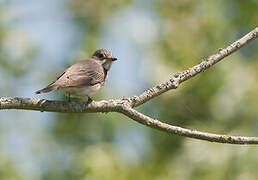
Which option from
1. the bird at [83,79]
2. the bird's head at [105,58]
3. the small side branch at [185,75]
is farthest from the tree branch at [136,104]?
the bird's head at [105,58]

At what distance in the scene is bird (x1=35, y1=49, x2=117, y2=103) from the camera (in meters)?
5.96

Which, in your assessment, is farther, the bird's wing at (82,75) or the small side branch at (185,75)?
the bird's wing at (82,75)

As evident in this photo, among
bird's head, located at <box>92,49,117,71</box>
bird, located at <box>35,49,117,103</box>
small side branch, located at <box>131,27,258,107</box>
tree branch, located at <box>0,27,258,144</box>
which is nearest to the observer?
tree branch, located at <box>0,27,258,144</box>

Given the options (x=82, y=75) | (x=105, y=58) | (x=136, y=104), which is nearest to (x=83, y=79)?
(x=82, y=75)

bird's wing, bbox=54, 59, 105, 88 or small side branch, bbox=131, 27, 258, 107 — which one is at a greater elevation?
small side branch, bbox=131, 27, 258, 107

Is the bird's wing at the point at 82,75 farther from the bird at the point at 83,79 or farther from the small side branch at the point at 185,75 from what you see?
the small side branch at the point at 185,75

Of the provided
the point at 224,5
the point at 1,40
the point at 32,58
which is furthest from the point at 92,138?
the point at 224,5

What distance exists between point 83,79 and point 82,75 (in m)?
0.16

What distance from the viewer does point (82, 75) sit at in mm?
6480

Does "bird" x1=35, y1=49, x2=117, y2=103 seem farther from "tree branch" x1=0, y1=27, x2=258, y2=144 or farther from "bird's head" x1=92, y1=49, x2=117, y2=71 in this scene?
"tree branch" x1=0, y1=27, x2=258, y2=144

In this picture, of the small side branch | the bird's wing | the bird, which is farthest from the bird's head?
the small side branch

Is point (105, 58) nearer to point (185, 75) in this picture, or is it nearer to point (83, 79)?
point (83, 79)

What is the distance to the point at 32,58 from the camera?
8.90 meters

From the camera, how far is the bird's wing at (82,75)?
19.7 feet
